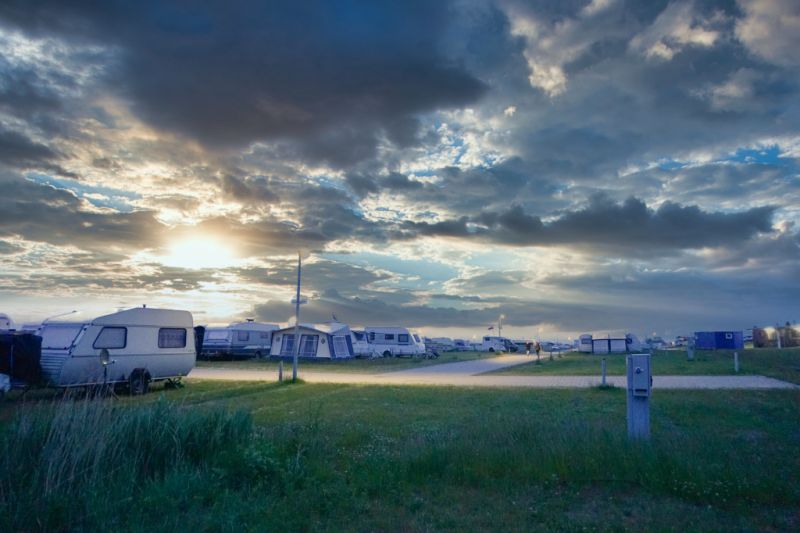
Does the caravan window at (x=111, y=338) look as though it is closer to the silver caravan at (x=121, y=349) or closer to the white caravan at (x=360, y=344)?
the silver caravan at (x=121, y=349)

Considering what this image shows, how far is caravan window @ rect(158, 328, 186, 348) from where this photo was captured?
72.2ft

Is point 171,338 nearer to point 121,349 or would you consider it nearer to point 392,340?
point 121,349

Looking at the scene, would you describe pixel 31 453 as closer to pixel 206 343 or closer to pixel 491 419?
pixel 491 419

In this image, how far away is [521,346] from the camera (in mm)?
84562

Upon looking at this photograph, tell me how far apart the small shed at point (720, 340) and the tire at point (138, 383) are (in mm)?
55303

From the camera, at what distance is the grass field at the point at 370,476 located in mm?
6371

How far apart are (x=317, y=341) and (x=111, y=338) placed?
24.1 meters

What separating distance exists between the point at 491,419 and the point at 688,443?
4464mm

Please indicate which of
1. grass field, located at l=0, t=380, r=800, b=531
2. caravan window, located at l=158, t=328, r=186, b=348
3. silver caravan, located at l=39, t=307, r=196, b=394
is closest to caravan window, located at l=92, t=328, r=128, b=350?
silver caravan, located at l=39, t=307, r=196, b=394

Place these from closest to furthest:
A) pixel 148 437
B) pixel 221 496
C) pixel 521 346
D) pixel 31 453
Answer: pixel 221 496 < pixel 31 453 < pixel 148 437 < pixel 521 346

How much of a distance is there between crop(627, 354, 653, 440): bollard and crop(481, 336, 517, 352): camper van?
65710 millimetres

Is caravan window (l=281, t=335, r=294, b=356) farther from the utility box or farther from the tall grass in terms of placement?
the utility box

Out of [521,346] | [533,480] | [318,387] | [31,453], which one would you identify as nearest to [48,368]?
[318,387]

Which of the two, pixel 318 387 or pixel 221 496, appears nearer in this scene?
pixel 221 496
